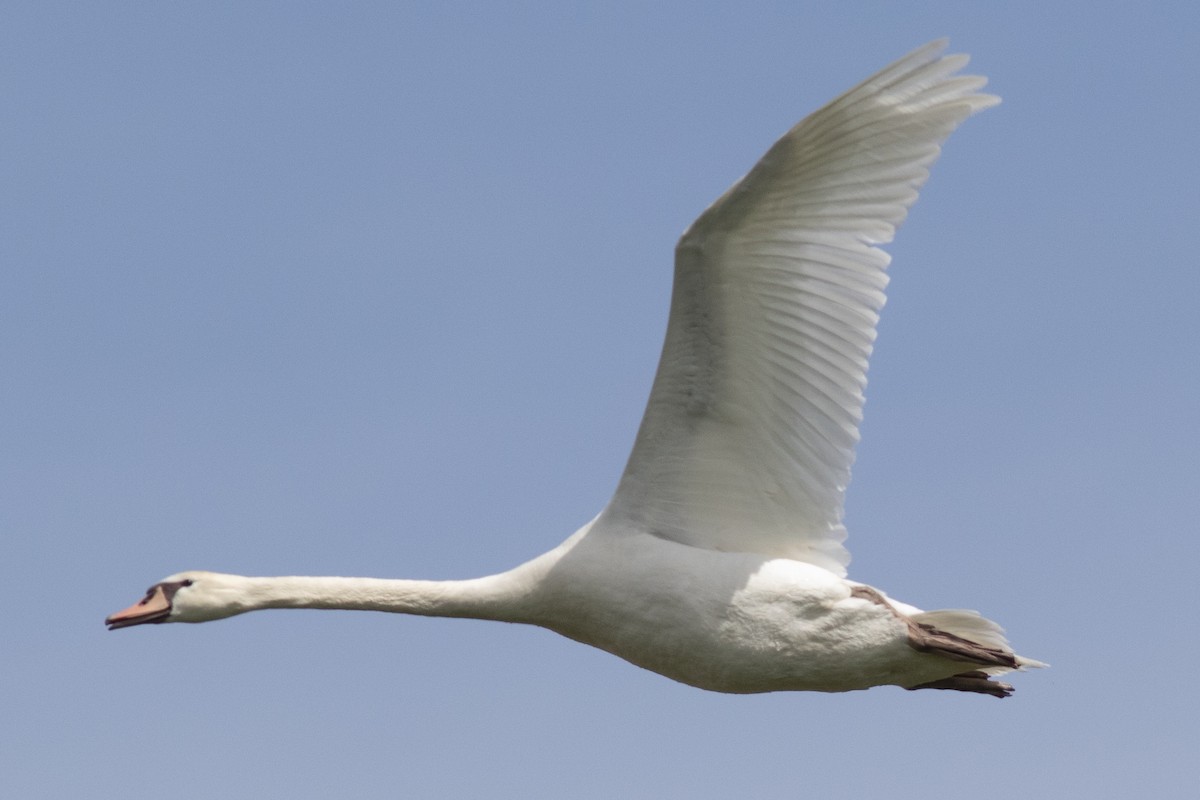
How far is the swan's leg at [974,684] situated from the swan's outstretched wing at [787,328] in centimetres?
102

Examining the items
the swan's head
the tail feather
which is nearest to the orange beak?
the swan's head

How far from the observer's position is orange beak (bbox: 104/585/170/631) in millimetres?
11500

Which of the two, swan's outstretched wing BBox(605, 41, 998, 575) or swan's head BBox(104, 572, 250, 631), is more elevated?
swan's outstretched wing BBox(605, 41, 998, 575)

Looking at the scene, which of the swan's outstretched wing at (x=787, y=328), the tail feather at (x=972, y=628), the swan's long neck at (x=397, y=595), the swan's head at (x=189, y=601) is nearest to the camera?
the swan's outstretched wing at (x=787, y=328)

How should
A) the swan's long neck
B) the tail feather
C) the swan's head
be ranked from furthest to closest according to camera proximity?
the swan's head → the swan's long neck → the tail feather

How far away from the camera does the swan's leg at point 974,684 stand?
1126 centimetres

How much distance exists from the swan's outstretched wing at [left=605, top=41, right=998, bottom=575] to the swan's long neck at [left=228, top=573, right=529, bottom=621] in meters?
0.90

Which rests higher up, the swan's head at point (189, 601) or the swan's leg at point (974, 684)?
the swan's head at point (189, 601)

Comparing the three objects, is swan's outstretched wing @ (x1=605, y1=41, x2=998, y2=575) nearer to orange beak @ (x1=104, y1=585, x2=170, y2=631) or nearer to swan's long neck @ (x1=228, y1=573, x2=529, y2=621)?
swan's long neck @ (x1=228, y1=573, x2=529, y2=621)

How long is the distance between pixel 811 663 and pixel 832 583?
507 mm

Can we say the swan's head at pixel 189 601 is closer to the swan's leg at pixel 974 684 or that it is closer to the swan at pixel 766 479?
the swan at pixel 766 479

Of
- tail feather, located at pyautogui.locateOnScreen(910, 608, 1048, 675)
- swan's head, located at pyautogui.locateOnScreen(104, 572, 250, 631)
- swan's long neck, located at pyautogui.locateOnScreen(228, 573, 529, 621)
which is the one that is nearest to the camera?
tail feather, located at pyautogui.locateOnScreen(910, 608, 1048, 675)

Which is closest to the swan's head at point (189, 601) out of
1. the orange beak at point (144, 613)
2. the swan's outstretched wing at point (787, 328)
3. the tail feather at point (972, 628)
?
the orange beak at point (144, 613)

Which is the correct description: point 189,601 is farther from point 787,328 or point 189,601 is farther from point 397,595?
point 787,328
